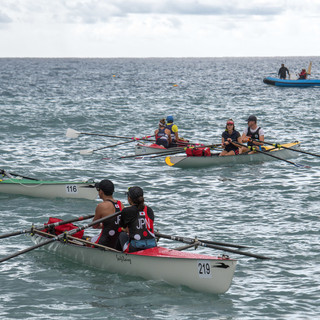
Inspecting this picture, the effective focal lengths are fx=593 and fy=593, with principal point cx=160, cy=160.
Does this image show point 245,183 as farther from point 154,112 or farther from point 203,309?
point 154,112

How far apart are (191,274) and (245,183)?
29.3 feet

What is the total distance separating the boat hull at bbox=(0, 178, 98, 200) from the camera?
15727 millimetres

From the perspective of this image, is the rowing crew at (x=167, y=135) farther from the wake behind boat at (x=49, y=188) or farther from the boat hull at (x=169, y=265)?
the boat hull at (x=169, y=265)

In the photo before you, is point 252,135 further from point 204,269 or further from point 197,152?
point 204,269

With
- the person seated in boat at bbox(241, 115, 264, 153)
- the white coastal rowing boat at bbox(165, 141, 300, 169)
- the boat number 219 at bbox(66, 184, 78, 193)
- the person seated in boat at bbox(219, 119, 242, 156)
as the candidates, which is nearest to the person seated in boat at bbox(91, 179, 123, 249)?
the boat number 219 at bbox(66, 184, 78, 193)

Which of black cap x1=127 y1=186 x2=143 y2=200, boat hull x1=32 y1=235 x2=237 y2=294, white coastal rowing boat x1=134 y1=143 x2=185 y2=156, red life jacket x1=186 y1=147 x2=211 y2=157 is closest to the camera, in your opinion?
boat hull x1=32 y1=235 x2=237 y2=294

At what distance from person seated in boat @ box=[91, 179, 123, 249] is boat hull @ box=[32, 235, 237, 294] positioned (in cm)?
24

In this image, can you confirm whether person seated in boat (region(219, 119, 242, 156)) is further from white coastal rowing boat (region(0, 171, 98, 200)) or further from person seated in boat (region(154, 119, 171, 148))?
white coastal rowing boat (region(0, 171, 98, 200))

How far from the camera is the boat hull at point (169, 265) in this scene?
950 cm

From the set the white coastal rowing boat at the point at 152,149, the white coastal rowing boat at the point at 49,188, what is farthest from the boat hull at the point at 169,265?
the white coastal rowing boat at the point at 152,149

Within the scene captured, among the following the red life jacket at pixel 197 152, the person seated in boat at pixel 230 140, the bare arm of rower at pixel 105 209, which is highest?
the person seated in boat at pixel 230 140

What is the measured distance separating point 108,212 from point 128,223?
0.56m

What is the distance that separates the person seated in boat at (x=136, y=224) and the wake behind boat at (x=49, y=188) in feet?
17.6

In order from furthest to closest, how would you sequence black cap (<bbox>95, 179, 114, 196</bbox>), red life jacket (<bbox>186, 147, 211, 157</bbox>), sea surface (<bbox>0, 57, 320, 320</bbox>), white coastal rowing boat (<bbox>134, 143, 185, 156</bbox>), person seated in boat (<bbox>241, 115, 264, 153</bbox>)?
1. white coastal rowing boat (<bbox>134, 143, 185, 156</bbox>)
2. red life jacket (<bbox>186, 147, 211, 157</bbox>)
3. person seated in boat (<bbox>241, 115, 264, 153</bbox>)
4. black cap (<bbox>95, 179, 114, 196</bbox>)
5. sea surface (<bbox>0, 57, 320, 320</bbox>)
